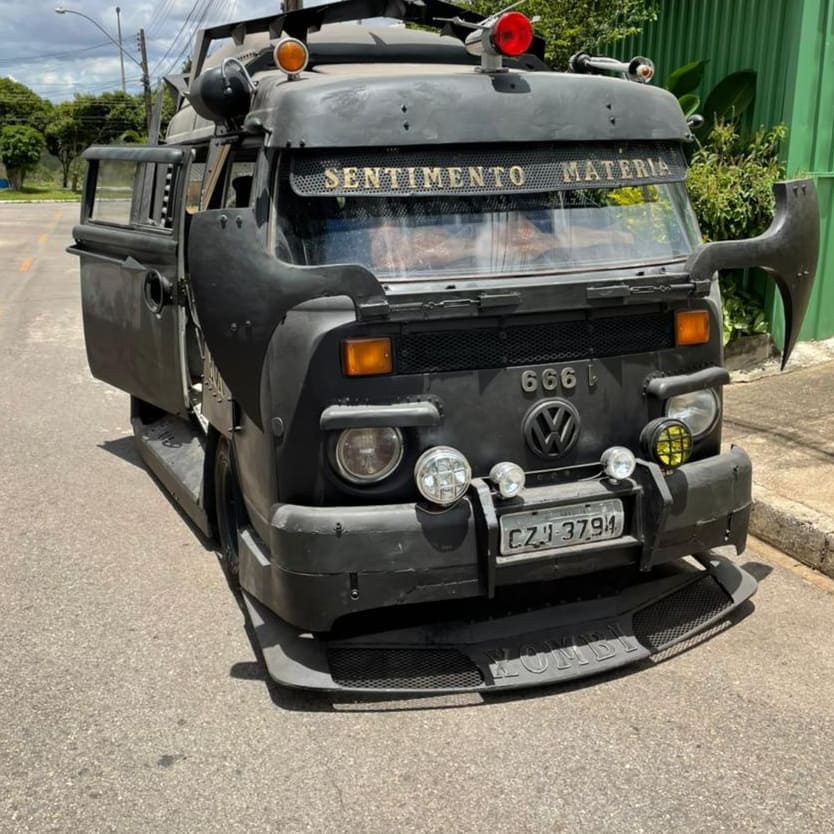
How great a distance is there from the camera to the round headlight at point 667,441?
12.5 ft

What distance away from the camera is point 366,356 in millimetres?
3451

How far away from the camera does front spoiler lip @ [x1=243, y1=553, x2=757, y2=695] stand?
11.9 feet

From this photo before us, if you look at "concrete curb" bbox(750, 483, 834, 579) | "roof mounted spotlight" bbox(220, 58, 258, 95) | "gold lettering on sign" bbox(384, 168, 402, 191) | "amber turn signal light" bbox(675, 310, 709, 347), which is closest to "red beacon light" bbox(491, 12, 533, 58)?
"gold lettering on sign" bbox(384, 168, 402, 191)

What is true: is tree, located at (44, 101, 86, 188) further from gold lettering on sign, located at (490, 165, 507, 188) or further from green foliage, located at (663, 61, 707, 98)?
gold lettering on sign, located at (490, 165, 507, 188)

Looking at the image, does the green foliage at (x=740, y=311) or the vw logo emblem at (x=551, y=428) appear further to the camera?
the green foliage at (x=740, y=311)

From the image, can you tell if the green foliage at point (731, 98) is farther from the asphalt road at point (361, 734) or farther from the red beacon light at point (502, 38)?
the red beacon light at point (502, 38)

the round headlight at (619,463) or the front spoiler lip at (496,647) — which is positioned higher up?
the round headlight at (619,463)

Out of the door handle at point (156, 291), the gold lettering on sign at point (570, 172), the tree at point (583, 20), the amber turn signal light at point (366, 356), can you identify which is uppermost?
the tree at point (583, 20)

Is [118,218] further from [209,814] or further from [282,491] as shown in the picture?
[209,814]

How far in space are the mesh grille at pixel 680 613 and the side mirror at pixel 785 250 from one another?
50.0 inches

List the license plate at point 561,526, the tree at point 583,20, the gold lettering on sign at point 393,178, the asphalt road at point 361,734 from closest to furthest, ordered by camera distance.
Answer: the asphalt road at point 361,734
the license plate at point 561,526
the gold lettering on sign at point 393,178
the tree at point 583,20

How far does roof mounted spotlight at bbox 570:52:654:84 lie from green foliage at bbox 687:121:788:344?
10.3 ft

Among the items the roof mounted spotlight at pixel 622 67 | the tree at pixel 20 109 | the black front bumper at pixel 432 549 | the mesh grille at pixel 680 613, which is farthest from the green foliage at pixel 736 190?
the tree at pixel 20 109

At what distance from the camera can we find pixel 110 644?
13.8 ft
